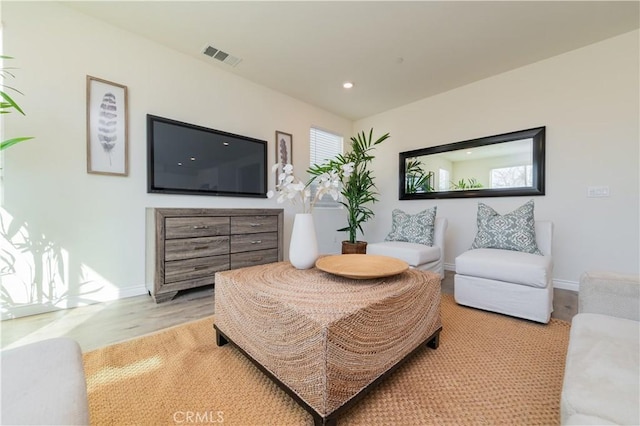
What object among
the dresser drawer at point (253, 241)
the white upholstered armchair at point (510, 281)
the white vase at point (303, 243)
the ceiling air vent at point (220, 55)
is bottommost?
the white upholstered armchair at point (510, 281)

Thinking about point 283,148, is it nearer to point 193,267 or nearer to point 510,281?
point 193,267

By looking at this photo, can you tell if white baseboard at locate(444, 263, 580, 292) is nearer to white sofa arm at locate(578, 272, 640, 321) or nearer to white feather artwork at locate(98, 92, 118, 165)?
white sofa arm at locate(578, 272, 640, 321)

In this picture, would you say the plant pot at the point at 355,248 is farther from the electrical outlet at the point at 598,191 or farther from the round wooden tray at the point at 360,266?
the electrical outlet at the point at 598,191

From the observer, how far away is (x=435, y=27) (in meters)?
2.37

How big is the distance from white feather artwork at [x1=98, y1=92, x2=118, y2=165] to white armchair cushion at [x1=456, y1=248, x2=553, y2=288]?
3.24 meters

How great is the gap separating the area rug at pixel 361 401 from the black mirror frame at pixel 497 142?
185 cm

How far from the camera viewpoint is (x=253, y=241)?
Answer: 287 cm

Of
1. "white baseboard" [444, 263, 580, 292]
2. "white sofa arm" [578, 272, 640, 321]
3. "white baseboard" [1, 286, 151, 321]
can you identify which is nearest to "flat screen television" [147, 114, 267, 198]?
"white baseboard" [1, 286, 151, 321]

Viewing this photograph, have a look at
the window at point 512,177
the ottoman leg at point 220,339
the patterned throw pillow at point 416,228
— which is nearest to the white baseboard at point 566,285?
the window at point 512,177

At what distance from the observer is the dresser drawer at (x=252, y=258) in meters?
2.72

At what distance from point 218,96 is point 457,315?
10.8 feet

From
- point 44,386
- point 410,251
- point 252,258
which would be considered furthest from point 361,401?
point 252,258

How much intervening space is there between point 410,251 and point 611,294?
1.53 meters

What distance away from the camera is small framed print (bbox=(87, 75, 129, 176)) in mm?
2227
